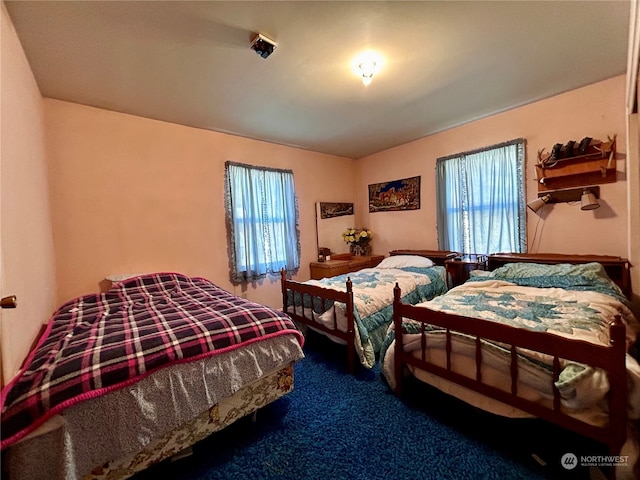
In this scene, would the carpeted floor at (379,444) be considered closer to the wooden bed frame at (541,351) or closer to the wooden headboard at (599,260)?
the wooden bed frame at (541,351)

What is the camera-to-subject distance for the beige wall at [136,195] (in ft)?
7.80

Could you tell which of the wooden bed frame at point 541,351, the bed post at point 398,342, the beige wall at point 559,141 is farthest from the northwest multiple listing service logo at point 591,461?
the beige wall at point 559,141

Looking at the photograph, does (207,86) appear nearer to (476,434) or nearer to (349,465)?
(349,465)

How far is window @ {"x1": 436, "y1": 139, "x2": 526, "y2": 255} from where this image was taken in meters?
2.97

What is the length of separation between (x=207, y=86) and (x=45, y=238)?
1768 mm

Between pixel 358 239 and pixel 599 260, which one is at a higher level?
pixel 358 239

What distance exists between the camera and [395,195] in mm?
4234

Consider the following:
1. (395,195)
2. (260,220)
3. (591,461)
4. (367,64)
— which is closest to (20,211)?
(260,220)

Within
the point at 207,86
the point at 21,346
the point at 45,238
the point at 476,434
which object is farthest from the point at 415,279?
the point at 45,238

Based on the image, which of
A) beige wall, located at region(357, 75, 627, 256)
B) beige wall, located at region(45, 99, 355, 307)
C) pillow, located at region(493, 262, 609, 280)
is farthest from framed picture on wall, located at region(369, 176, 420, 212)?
beige wall, located at region(45, 99, 355, 307)

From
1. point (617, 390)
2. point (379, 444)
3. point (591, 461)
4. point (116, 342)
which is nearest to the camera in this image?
point (617, 390)

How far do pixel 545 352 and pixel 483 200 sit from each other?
2.50m

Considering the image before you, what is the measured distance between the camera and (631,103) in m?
2.05

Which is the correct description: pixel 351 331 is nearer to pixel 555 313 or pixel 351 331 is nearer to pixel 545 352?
pixel 545 352
